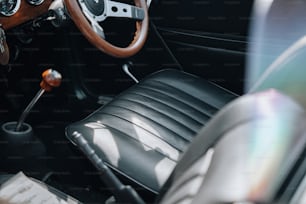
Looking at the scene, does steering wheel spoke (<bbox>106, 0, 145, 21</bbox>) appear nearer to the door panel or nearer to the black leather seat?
the door panel

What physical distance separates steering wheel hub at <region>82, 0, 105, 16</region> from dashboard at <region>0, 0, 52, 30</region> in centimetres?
11

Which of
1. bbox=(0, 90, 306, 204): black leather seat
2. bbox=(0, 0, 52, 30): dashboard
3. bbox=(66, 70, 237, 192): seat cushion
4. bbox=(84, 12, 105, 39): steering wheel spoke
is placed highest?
bbox=(0, 90, 306, 204): black leather seat

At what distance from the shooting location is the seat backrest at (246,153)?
519 millimetres

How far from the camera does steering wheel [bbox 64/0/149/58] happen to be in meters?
1.07

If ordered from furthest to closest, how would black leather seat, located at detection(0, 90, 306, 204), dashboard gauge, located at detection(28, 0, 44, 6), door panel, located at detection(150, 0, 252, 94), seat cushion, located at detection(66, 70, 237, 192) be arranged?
door panel, located at detection(150, 0, 252, 94)
dashboard gauge, located at detection(28, 0, 44, 6)
seat cushion, located at detection(66, 70, 237, 192)
black leather seat, located at detection(0, 90, 306, 204)

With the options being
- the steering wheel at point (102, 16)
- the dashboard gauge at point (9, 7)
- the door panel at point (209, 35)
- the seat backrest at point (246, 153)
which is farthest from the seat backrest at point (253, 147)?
the door panel at point (209, 35)

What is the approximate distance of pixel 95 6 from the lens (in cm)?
114

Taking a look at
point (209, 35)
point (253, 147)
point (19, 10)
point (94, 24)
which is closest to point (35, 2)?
point (19, 10)

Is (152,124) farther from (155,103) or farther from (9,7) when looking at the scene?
(9,7)

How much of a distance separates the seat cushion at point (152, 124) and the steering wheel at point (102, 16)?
126 millimetres

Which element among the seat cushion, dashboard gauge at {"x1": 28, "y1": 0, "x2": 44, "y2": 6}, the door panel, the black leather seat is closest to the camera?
the black leather seat

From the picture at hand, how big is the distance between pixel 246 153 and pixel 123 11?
71 cm

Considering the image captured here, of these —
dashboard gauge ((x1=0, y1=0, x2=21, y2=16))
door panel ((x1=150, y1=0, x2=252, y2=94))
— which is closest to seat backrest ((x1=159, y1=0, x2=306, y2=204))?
dashboard gauge ((x1=0, y1=0, x2=21, y2=16))

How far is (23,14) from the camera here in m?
1.15
